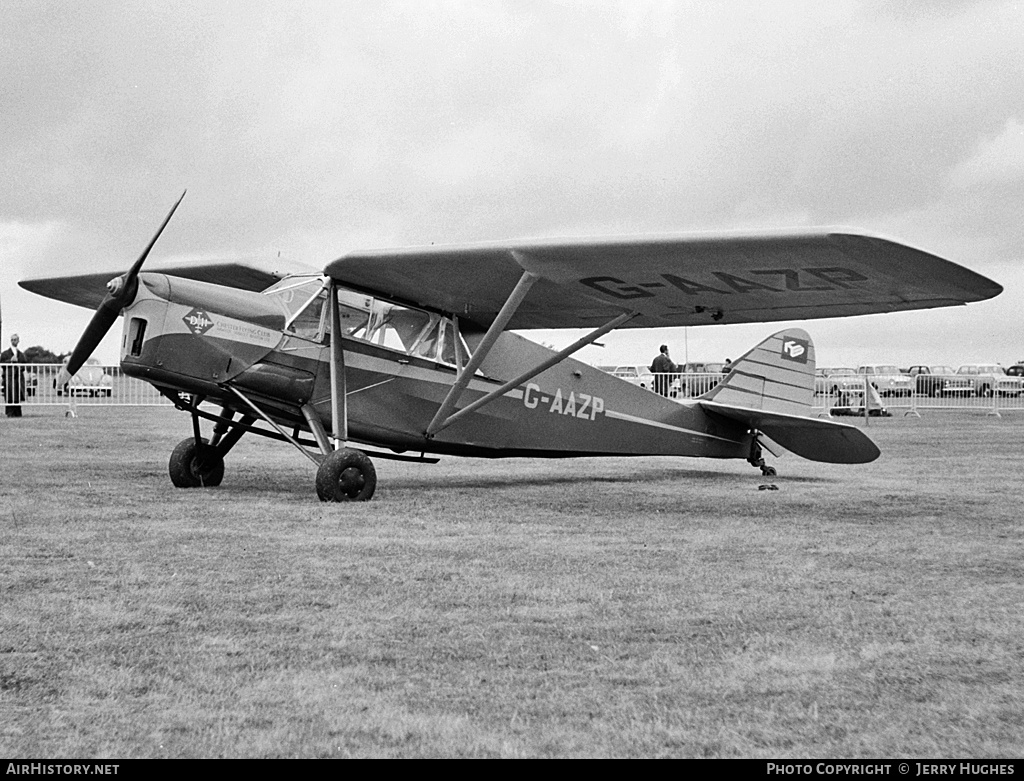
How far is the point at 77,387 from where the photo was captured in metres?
31.6

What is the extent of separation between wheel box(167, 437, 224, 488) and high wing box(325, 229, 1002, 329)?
2.17 metres

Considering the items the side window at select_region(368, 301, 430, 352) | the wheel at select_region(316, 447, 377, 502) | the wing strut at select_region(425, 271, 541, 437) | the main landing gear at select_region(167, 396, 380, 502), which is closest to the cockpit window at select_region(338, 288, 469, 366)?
the side window at select_region(368, 301, 430, 352)

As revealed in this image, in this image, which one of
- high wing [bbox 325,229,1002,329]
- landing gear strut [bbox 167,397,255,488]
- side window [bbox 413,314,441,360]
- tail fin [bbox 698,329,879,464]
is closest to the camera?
high wing [bbox 325,229,1002,329]

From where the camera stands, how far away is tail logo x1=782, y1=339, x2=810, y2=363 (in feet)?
41.9

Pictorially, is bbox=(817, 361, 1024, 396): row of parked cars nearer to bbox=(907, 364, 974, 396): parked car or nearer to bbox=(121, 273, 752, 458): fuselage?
bbox=(907, 364, 974, 396): parked car

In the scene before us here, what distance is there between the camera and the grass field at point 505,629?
311cm

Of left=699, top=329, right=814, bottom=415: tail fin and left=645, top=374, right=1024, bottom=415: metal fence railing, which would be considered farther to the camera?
left=645, top=374, right=1024, bottom=415: metal fence railing

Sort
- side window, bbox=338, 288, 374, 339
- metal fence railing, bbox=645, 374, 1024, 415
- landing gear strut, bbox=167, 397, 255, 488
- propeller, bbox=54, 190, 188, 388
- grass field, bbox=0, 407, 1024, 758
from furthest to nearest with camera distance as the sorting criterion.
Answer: metal fence railing, bbox=645, 374, 1024, 415 → landing gear strut, bbox=167, 397, 255, 488 → side window, bbox=338, 288, 374, 339 → propeller, bbox=54, 190, 188, 388 → grass field, bbox=0, 407, 1024, 758

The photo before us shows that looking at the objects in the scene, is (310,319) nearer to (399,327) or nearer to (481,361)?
(399,327)

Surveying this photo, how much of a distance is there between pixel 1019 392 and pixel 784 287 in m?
37.0

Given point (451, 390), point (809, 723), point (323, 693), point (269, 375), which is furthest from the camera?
Answer: point (451, 390)

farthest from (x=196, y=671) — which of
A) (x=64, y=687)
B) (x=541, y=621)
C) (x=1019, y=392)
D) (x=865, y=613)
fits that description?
(x=1019, y=392)

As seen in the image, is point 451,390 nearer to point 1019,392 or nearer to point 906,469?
point 906,469

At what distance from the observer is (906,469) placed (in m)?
13.5
